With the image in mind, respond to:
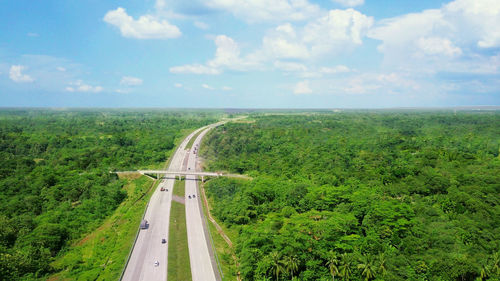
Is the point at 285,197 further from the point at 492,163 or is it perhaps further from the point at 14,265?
the point at 492,163

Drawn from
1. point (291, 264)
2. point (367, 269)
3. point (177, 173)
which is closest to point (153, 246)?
point (291, 264)

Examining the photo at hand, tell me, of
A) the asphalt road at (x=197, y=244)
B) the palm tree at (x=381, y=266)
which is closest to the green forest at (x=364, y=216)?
the palm tree at (x=381, y=266)

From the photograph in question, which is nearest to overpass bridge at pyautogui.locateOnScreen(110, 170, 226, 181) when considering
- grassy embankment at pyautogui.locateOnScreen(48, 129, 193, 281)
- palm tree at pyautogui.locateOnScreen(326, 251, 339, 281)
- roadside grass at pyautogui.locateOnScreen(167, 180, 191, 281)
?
grassy embankment at pyautogui.locateOnScreen(48, 129, 193, 281)

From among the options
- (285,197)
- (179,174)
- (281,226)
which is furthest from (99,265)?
(179,174)

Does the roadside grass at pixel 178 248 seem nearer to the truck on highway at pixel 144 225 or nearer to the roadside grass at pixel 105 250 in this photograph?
the truck on highway at pixel 144 225

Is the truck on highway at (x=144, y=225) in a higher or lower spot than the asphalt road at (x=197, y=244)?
higher

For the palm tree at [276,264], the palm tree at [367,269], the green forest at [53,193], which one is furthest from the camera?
the green forest at [53,193]
